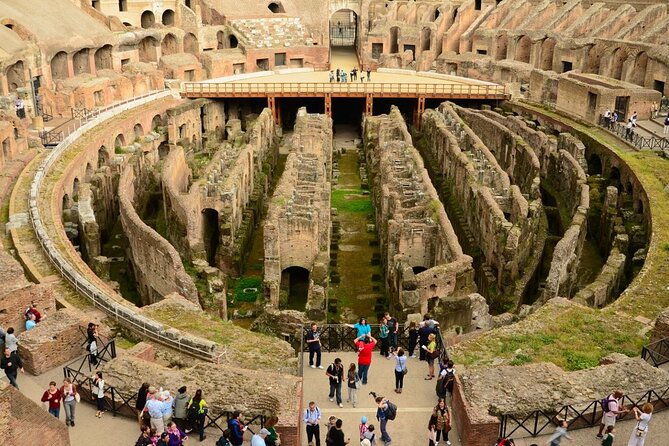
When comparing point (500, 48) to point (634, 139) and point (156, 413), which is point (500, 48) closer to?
point (634, 139)

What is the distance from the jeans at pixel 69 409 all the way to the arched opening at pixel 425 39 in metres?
48.6

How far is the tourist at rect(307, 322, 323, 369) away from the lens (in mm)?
15984

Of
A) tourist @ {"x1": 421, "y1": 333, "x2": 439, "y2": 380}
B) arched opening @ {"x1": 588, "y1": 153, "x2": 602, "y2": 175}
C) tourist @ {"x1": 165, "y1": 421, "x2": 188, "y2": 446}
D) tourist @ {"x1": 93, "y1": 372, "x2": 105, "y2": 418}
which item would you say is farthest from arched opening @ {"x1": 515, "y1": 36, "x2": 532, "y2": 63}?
tourist @ {"x1": 165, "y1": 421, "x2": 188, "y2": 446}

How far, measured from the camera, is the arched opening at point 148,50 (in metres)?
54.3

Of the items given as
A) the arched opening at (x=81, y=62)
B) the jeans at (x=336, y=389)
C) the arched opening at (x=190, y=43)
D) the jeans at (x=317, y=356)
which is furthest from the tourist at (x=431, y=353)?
the arched opening at (x=190, y=43)

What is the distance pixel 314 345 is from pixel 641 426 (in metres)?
6.64

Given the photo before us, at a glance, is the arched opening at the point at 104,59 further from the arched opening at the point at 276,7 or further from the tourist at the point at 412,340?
the tourist at the point at 412,340

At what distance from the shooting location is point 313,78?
52.6m

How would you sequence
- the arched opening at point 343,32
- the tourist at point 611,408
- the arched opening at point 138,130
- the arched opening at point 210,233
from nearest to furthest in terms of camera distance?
the tourist at point 611,408
the arched opening at point 210,233
the arched opening at point 138,130
the arched opening at point 343,32

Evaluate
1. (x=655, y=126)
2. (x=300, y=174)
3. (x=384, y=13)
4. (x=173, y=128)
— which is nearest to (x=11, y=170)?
(x=300, y=174)

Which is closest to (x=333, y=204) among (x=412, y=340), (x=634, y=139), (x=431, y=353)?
(x=634, y=139)

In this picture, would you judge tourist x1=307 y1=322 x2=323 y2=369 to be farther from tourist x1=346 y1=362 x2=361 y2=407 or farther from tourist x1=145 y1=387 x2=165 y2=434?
tourist x1=145 y1=387 x2=165 y2=434

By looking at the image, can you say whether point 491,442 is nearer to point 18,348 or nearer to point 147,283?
point 18,348

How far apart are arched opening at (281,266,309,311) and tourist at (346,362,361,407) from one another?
10347mm
